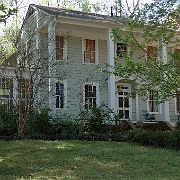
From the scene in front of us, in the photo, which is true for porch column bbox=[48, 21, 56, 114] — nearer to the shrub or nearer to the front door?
the shrub

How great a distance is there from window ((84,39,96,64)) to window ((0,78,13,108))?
20.0ft

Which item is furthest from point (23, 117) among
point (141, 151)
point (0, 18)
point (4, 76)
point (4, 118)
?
point (0, 18)

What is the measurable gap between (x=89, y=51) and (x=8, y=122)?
27.7 feet

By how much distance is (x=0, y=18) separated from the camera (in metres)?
9.37

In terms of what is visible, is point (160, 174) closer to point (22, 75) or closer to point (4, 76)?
point (22, 75)

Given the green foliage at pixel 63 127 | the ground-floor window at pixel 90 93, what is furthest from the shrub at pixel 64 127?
the ground-floor window at pixel 90 93

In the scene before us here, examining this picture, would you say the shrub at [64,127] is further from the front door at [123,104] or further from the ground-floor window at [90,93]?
the front door at [123,104]

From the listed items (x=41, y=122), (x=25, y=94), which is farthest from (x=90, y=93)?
(x=25, y=94)

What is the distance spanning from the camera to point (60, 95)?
21.5 metres

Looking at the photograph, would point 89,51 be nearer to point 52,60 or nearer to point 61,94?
point 61,94

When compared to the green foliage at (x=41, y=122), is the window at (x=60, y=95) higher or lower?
higher

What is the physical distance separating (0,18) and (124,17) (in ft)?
22.9

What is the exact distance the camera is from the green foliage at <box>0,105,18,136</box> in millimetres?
16281

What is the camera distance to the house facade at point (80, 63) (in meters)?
19.7
